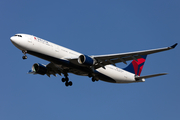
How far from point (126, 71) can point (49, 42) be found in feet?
42.2

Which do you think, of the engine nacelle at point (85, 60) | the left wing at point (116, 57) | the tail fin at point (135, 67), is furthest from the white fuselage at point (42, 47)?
the tail fin at point (135, 67)

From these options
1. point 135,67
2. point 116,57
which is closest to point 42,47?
point 116,57

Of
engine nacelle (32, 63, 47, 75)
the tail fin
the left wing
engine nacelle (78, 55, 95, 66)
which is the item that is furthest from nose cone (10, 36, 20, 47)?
the tail fin

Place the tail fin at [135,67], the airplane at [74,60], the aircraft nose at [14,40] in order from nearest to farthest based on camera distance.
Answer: the aircraft nose at [14,40]
the airplane at [74,60]
the tail fin at [135,67]

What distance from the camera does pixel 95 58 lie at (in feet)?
99.1

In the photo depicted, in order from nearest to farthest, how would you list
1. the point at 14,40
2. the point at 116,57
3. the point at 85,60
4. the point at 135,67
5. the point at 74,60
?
the point at 14,40, the point at 85,60, the point at 116,57, the point at 74,60, the point at 135,67

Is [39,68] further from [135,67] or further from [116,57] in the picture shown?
[135,67]

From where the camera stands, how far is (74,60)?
2964 cm

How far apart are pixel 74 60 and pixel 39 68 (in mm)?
6683

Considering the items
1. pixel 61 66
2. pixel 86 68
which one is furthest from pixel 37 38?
pixel 86 68

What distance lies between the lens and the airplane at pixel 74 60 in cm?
2783

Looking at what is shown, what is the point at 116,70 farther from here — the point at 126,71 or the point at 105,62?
the point at 105,62

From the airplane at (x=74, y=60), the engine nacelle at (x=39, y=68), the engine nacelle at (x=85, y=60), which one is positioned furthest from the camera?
the engine nacelle at (x=39, y=68)

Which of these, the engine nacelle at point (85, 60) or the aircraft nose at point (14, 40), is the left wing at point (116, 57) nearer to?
the engine nacelle at point (85, 60)
